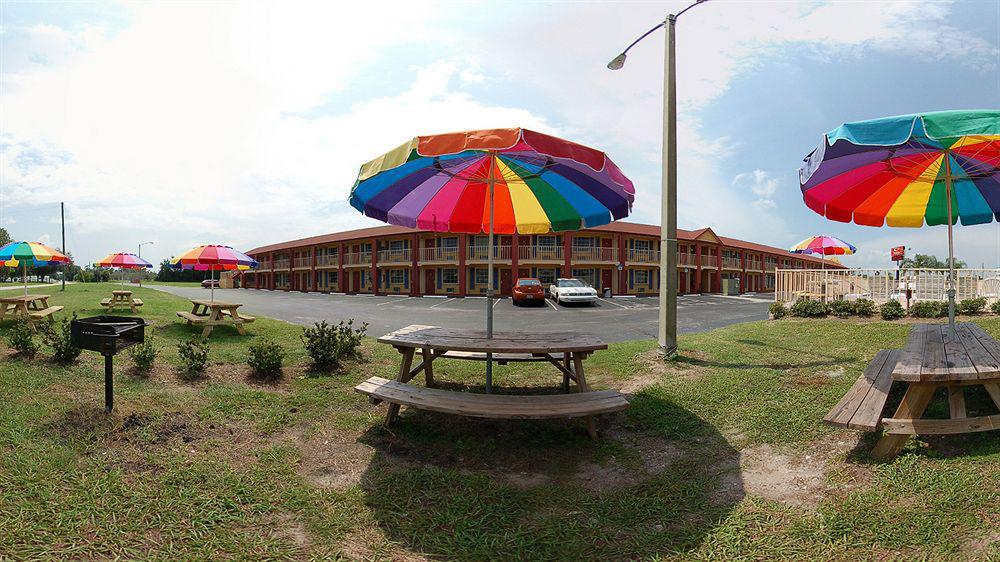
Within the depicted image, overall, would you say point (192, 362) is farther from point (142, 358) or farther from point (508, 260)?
point (508, 260)

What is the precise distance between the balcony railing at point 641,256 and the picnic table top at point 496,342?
107 ft

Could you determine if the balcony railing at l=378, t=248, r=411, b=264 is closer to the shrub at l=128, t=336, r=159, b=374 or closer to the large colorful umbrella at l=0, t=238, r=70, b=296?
the large colorful umbrella at l=0, t=238, r=70, b=296

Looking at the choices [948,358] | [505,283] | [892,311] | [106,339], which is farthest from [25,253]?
[505,283]

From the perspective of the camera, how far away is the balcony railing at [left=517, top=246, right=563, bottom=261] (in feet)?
107

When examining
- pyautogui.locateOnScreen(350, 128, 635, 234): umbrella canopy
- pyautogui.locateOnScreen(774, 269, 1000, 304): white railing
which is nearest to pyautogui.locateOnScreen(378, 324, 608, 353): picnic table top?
pyautogui.locateOnScreen(350, 128, 635, 234): umbrella canopy

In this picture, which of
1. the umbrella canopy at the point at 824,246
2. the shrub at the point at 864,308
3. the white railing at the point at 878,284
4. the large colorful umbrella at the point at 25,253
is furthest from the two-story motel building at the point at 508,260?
the shrub at the point at 864,308

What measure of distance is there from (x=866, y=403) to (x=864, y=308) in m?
8.80

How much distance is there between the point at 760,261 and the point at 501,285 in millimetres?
35888

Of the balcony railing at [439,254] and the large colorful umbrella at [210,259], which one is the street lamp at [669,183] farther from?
the balcony railing at [439,254]

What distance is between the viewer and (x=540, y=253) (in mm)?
32750

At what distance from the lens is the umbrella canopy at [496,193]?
4.73m

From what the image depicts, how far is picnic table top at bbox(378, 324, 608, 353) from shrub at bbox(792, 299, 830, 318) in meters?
8.74

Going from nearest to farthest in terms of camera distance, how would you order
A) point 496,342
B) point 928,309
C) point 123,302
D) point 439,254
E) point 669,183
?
point 496,342 < point 669,183 < point 928,309 < point 123,302 < point 439,254

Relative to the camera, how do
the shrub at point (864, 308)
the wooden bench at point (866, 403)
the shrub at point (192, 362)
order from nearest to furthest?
the wooden bench at point (866, 403) → the shrub at point (192, 362) → the shrub at point (864, 308)
